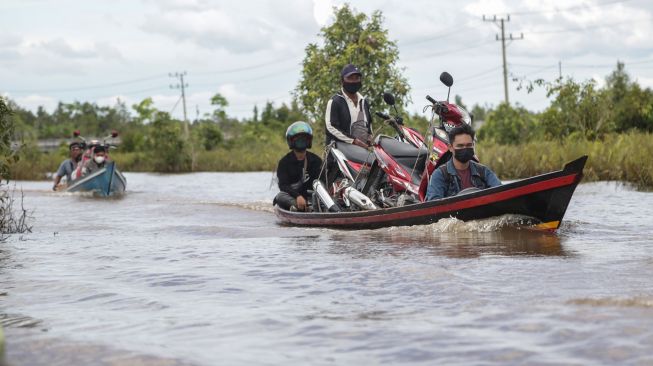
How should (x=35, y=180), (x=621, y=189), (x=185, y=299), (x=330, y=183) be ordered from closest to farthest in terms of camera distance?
(x=185, y=299)
(x=330, y=183)
(x=621, y=189)
(x=35, y=180)

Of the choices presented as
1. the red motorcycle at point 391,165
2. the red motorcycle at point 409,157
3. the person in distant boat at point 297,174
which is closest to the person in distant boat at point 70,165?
the person in distant boat at point 297,174

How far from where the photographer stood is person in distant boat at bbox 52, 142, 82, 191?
23766mm

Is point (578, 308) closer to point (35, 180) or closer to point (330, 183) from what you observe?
point (330, 183)

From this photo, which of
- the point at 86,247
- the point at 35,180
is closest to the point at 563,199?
the point at 86,247

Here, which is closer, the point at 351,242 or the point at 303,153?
the point at 351,242

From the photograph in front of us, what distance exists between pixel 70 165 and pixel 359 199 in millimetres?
15212

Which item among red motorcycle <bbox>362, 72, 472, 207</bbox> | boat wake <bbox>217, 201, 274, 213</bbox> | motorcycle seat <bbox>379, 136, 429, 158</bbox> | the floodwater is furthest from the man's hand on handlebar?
boat wake <bbox>217, 201, 274, 213</bbox>

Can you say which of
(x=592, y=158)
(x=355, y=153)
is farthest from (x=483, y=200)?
(x=592, y=158)

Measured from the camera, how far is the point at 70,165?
24250 millimetres

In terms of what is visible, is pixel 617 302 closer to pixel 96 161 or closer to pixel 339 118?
pixel 339 118

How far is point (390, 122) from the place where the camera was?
37.6 ft

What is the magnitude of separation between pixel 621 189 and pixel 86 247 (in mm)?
10238

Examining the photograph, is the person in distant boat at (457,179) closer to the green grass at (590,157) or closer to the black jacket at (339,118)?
the black jacket at (339,118)

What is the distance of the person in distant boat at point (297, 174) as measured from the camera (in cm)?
1223
